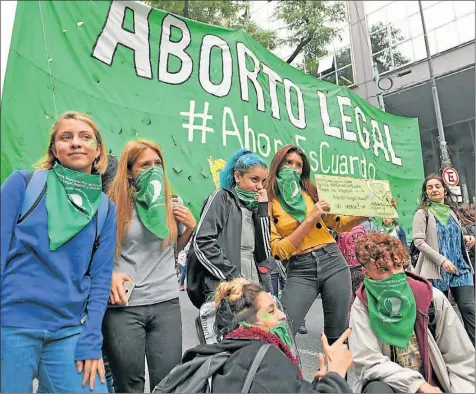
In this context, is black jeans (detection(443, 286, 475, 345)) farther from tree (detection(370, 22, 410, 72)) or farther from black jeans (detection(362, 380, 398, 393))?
tree (detection(370, 22, 410, 72))

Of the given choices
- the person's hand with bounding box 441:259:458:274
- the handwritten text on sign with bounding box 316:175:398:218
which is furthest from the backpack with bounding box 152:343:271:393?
the person's hand with bounding box 441:259:458:274

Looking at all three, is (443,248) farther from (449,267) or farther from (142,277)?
(142,277)

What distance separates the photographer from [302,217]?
285 cm

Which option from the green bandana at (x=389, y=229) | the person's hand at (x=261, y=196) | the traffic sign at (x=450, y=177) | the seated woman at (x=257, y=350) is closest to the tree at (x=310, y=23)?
the traffic sign at (x=450, y=177)

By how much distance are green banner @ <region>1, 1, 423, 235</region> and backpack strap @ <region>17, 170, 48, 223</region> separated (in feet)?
0.83

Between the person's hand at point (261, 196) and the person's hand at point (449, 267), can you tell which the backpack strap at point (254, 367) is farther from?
the person's hand at point (449, 267)

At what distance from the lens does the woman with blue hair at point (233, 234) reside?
2.29 m

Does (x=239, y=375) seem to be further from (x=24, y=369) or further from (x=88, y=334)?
(x=24, y=369)

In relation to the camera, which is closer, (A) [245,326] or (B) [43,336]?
(B) [43,336]

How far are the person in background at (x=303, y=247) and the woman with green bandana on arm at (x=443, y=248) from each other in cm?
107

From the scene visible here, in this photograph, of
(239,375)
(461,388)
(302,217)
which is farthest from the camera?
(302,217)

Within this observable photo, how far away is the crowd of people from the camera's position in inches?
67.0

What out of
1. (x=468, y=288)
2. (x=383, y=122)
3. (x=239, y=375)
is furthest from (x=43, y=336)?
(x=383, y=122)

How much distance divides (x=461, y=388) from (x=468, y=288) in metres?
1.73
